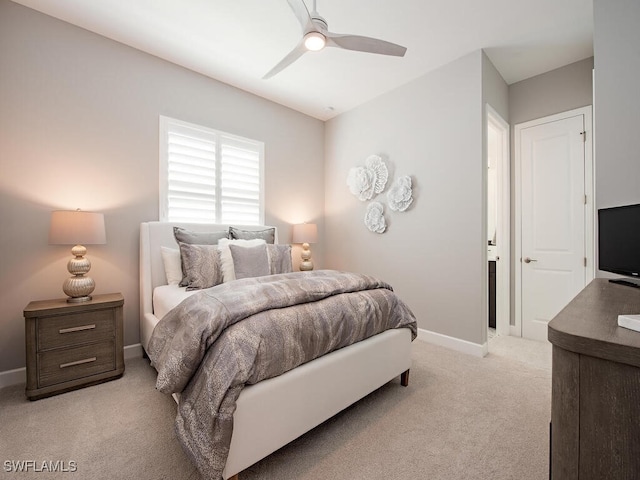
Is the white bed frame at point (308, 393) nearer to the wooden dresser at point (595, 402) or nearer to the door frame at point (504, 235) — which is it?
the wooden dresser at point (595, 402)

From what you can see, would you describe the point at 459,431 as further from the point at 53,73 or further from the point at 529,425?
the point at 53,73

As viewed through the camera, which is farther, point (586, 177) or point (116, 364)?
point (586, 177)

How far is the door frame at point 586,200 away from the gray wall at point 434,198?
92 centimetres

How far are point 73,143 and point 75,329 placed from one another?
1.58 m

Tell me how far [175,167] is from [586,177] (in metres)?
4.23

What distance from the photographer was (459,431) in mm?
1682

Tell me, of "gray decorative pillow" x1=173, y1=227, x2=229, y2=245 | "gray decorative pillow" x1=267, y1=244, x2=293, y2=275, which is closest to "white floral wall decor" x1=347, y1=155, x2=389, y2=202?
"gray decorative pillow" x1=267, y1=244, x2=293, y2=275

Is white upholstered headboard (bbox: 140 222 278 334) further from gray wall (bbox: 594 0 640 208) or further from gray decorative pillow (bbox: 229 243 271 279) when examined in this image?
gray wall (bbox: 594 0 640 208)

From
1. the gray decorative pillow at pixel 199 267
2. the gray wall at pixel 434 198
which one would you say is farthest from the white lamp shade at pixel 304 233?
the gray decorative pillow at pixel 199 267

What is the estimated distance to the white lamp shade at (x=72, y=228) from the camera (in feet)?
6.98

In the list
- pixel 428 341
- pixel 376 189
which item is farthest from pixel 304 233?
pixel 428 341

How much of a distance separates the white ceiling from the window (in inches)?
28.7

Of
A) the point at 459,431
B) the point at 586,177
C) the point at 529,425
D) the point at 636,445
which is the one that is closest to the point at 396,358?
the point at 459,431

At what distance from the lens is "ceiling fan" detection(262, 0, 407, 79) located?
1707 millimetres
